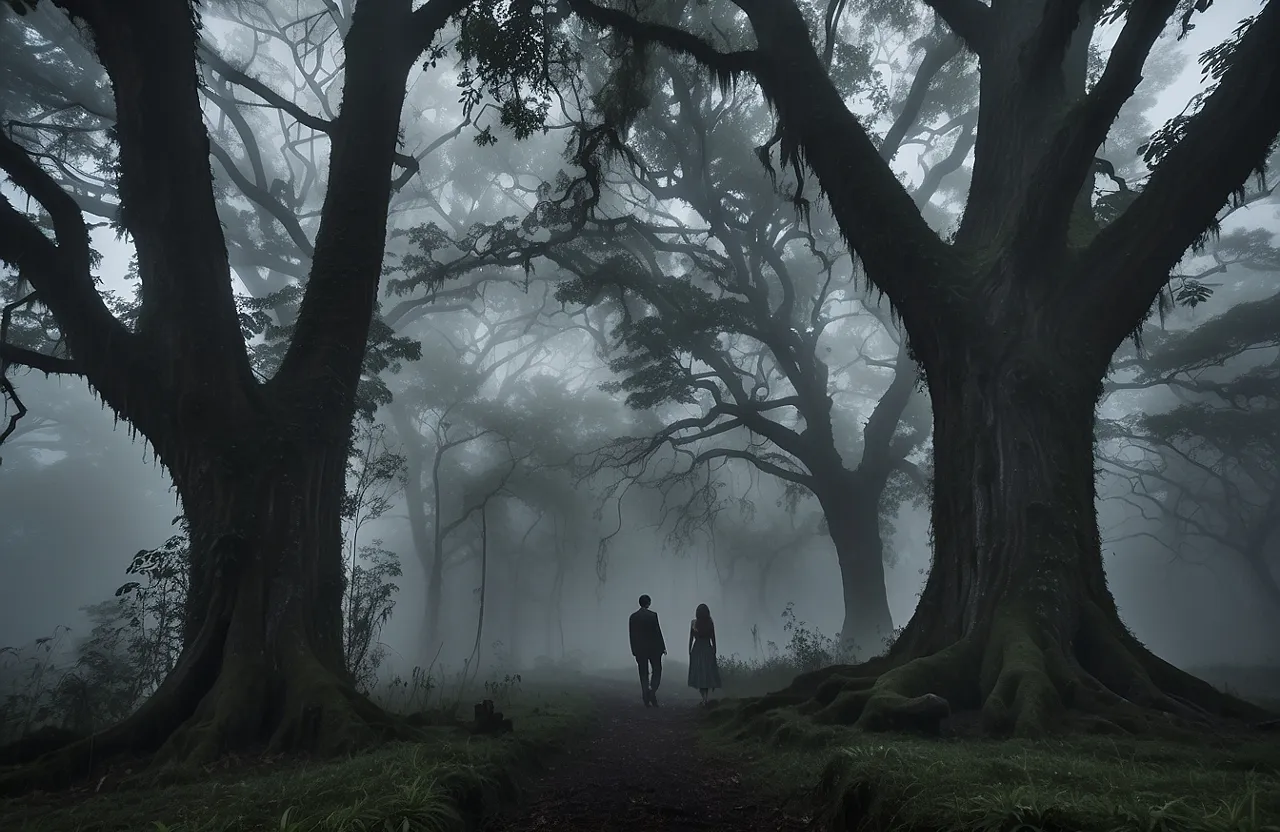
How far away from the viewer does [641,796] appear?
4.57m

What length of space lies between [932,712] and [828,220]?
18.4 m

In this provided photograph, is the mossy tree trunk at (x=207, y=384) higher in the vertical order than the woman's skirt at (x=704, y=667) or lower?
higher

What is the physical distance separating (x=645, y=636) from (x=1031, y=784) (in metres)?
9.55

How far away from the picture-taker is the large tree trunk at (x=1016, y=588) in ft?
16.3

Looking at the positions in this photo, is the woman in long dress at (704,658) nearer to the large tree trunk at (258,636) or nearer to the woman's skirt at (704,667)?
the woman's skirt at (704,667)

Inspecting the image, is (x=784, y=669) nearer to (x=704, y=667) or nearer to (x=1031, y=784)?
(x=704, y=667)

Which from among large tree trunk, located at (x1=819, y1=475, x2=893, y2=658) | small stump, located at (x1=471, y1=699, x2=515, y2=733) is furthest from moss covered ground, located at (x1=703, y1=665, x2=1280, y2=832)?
large tree trunk, located at (x1=819, y1=475, x2=893, y2=658)

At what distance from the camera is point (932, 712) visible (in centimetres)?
483

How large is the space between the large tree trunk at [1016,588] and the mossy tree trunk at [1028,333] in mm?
17

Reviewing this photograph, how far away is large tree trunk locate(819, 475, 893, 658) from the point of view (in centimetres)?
1539

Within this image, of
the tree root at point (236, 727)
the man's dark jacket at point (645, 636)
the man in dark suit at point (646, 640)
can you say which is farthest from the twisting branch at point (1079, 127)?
the man's dark jacket at point (645, 636)

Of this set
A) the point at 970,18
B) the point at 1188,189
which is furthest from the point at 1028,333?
the point at 970,18

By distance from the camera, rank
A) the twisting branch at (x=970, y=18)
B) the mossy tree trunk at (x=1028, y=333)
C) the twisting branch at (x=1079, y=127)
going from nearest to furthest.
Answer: the mossy tree trunk at (x=1028, y=333) < the twisting branch at (x=1079, y=127) < the twisting branch at (x=970, y=18)

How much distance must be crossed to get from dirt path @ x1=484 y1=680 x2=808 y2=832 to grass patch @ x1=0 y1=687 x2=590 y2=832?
293 millimetres
